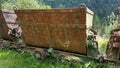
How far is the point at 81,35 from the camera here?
6.71 metres

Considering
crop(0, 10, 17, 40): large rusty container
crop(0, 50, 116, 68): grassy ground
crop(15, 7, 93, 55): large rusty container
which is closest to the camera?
crop(15, 7, 93, 55): large rusty container

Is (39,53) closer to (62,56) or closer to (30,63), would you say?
(30,63)

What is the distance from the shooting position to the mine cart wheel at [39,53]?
7.68 meters

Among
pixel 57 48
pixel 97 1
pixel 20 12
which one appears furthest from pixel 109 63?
pixel 97 1

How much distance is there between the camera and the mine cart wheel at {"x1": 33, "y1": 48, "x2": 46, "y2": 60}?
7684 mm

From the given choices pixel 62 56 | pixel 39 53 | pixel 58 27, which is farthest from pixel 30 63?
pixel 58 27

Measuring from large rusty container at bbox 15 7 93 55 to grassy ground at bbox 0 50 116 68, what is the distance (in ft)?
1.34

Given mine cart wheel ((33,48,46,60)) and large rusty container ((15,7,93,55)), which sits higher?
large rusty container ((15,7,93,55))

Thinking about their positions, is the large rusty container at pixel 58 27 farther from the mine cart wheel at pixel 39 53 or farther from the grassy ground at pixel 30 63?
the grassy ground at pixel 30 63

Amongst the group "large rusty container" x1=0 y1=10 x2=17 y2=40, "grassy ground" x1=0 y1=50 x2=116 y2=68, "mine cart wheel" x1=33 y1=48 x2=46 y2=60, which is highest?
"large rusty container" x1=0 y1=10 x2=17 y2=40

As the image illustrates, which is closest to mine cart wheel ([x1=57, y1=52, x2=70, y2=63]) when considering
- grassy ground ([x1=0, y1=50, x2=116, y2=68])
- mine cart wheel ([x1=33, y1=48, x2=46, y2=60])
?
grassy ground ([x1=0, y1=50, x2=116, y2=68])

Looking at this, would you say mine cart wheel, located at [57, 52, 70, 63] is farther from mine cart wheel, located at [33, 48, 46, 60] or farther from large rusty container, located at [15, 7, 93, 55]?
mine cart wheel, located at [33, 48, 46, 60]

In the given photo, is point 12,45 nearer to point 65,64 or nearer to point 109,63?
point 65,64

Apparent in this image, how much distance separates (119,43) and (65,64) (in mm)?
1681
